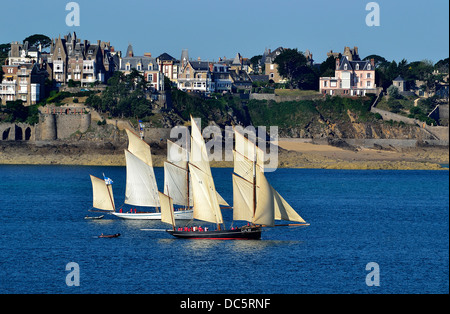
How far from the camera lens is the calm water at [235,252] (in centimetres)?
5409

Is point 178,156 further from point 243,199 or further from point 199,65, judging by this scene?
point 199,65

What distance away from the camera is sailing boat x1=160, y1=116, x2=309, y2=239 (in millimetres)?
66000

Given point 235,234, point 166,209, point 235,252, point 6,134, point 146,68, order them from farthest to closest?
point 146,68, point 6,134, point 166,209, point 235,234, point 235,252

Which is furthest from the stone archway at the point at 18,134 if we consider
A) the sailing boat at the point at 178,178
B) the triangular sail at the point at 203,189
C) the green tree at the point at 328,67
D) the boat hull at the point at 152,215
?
the triangular sail at the point at 203,189

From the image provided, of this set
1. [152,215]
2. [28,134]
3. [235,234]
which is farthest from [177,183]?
[28,134]

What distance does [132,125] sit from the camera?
14925 centimetres

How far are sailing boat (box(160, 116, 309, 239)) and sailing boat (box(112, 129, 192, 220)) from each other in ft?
40.3

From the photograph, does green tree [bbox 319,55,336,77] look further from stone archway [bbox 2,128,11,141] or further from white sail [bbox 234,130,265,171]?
white sail [bbox 234,130,265,171]

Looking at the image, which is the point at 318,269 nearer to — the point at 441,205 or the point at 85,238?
the point at 85,238

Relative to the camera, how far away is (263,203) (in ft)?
217

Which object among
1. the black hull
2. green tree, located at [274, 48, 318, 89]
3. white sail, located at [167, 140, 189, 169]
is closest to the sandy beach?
green tree, located at [274, 48, 318, 89]

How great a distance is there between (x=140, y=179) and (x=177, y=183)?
3.69 metres

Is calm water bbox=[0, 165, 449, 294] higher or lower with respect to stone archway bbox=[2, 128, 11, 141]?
lower
